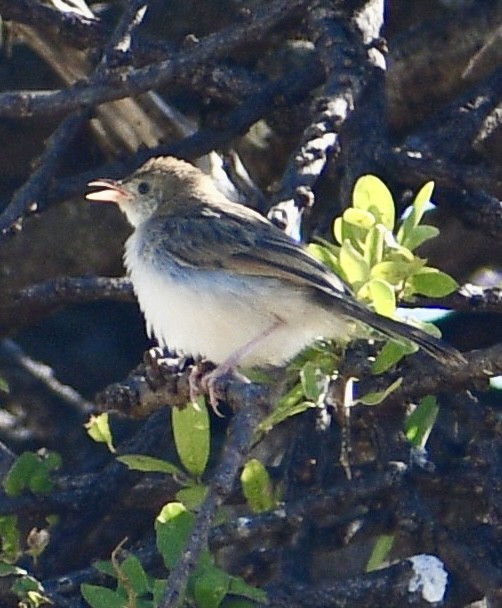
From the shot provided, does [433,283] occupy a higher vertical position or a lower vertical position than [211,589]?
higher

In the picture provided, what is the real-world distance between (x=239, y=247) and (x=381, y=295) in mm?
1096

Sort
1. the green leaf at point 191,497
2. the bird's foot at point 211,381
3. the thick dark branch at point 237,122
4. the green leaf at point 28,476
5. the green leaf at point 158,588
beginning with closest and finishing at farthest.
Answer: the green leaf at point 158,588, the green leaf at point 191,497, the bird's foot at point 211,381, the green leaf at point 28,476, the thick dark branch at point 237,122

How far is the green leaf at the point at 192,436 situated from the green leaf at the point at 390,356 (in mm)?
527

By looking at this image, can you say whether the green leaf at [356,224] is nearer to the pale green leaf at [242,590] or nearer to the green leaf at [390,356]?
the green leaf at [390,356]

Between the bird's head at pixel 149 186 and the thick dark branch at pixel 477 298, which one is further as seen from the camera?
the bird's head at pixel 149 186

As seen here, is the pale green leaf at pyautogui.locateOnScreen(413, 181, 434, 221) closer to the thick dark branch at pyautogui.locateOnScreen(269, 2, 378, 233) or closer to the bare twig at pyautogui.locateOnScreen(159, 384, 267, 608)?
the thick dark branch at pyautogui.locateOnScreen(269, 2, 378, 233)

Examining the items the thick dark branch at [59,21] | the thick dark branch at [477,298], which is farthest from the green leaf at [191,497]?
the thick dark branch at [59,21]

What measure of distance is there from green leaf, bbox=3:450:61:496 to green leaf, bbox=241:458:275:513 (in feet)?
2.04

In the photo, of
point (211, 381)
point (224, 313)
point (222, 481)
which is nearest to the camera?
point (222, 481)

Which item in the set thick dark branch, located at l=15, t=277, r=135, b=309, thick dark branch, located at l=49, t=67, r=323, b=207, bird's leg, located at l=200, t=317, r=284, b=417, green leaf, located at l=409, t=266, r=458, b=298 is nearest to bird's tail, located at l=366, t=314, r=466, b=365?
green leaf, located at l=409, t=266, r=458, b=298

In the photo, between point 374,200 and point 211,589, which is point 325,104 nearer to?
point 374,200

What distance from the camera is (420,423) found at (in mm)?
4133

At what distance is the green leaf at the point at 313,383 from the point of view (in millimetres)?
3436

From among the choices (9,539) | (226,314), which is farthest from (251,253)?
(9,539)
